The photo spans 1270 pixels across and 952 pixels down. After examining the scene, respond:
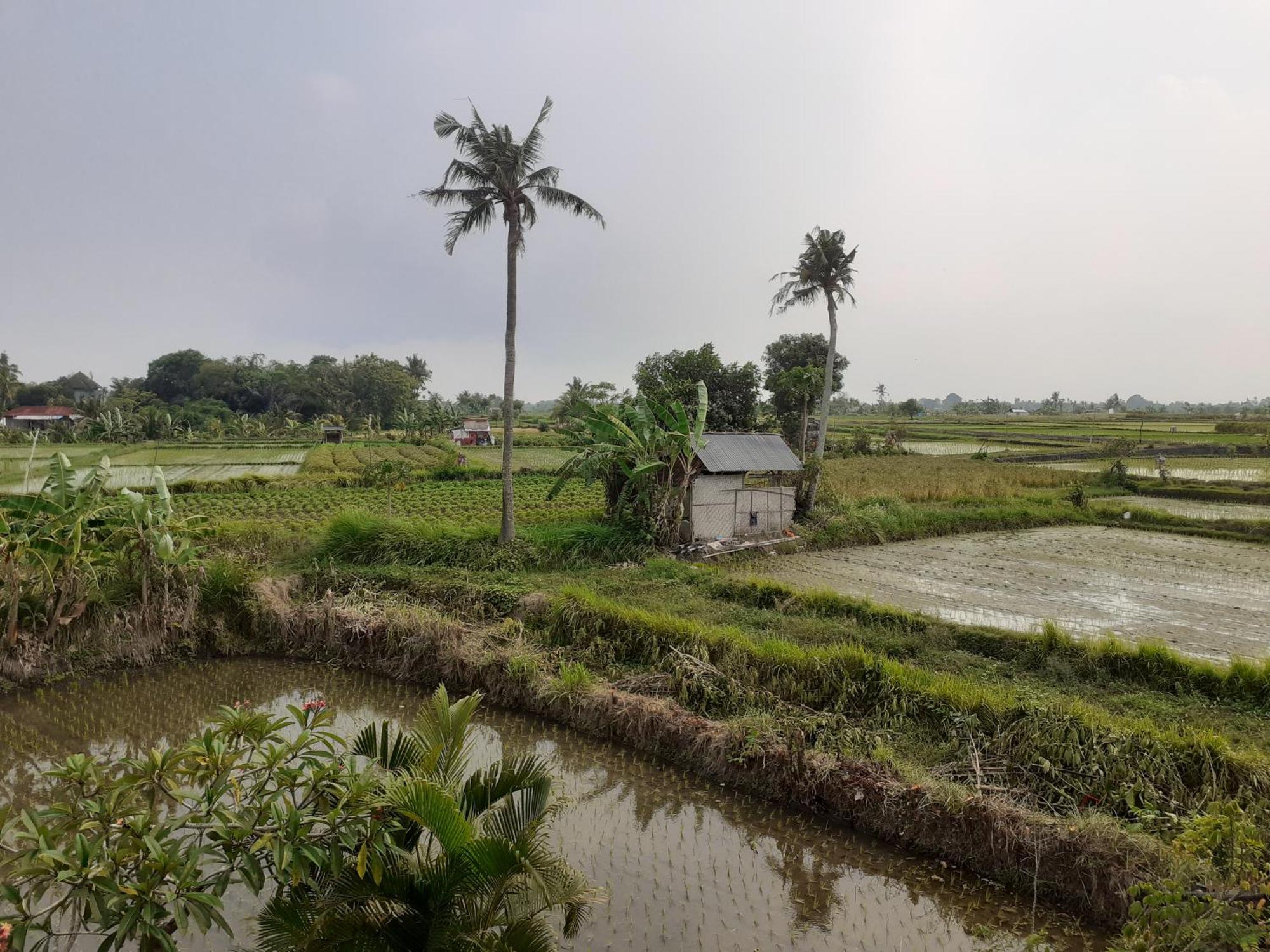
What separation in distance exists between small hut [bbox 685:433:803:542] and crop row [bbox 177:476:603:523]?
3.16m

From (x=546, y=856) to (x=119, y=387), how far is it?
93013 mm

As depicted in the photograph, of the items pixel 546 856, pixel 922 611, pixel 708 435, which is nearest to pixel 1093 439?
pixel 708 435

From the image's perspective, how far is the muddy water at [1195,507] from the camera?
21031 mm

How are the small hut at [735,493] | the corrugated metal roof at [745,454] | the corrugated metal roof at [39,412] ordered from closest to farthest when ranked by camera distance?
the small hut at [735,493] < the corrugated metal roof at [745,454] < the corrugated metal roof at [39,412]

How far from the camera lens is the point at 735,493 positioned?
665 inches

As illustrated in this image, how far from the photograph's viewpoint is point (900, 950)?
5176 millimetres

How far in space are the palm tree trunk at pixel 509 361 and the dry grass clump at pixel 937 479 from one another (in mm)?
11023

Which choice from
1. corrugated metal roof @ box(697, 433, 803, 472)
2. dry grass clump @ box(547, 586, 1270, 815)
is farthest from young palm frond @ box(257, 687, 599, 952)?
corrugated metal roof @ box(697, 433, 803, 472)

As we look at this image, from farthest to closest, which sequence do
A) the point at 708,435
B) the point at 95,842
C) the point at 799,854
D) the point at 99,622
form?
the point at 708,435, the point at 99,622, the point at 799,854, the point at 95,842

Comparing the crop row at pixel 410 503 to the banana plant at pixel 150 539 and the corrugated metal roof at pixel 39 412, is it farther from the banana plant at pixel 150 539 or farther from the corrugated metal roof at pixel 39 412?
the corrugated metal roof at pixel 39 412

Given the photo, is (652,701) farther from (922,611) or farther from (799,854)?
(922,611)

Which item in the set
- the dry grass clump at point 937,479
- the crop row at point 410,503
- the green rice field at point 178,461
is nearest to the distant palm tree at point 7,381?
the green rice field at point 178,461

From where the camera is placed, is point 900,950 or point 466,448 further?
point 466,448

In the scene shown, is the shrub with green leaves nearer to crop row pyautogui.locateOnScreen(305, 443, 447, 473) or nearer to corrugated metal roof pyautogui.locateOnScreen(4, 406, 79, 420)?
crop row pyautogui.locateOnScreen(305, 443, 447, 473)
